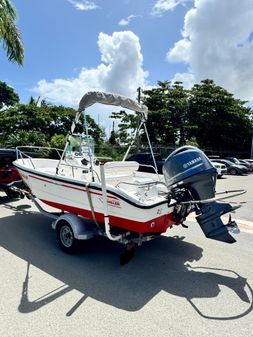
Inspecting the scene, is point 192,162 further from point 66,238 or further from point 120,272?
point 66,238

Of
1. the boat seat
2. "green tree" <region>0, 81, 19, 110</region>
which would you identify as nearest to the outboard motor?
the boat seat

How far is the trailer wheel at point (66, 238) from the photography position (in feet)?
15.3

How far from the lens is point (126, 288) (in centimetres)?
370

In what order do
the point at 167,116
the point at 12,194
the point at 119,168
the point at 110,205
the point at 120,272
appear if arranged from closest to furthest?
the point at 120,272
the point at 110,205
the point at 119,168
the point at 12,194
the point at 167,116

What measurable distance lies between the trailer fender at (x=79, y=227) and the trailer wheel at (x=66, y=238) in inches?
2.7

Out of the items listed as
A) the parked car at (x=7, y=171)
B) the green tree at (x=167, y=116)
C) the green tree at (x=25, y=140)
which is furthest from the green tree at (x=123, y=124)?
the parked car at (x=7, y=171)

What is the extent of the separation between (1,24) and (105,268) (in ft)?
35.3

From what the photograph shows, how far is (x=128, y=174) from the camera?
5.73 meters

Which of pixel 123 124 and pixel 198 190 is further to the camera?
pixel 123 124

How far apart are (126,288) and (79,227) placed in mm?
1333

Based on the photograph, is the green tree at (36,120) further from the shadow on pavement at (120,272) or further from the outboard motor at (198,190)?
the outboard motor at (198,190)

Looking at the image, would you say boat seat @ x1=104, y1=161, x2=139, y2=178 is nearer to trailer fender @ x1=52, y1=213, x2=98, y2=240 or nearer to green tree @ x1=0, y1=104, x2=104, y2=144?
trailer fender @ x1=52, y1=213, x2=98, y2=240

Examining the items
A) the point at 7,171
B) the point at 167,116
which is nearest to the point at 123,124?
the point at 167,116

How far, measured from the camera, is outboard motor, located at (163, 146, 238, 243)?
4.22 m
